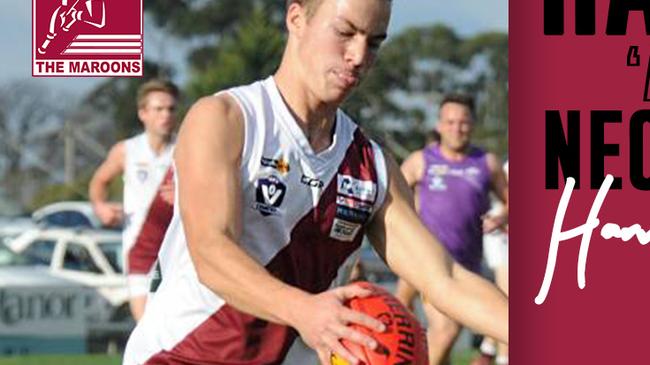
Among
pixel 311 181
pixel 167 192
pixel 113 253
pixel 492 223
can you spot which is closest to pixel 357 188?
pixel 311 181

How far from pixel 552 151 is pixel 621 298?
0.90 meters

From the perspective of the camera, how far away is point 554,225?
868cm

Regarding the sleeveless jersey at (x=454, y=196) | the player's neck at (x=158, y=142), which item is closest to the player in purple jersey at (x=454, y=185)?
the sleeveless jersey at (x=454, y=196)

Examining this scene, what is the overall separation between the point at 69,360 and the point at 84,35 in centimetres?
761

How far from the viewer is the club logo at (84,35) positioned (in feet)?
30.0

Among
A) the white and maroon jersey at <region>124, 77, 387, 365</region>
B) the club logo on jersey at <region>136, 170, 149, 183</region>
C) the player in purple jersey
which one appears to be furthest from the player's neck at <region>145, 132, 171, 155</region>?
the white and maroon jersey at <region>124, 77, 387, 365</region>

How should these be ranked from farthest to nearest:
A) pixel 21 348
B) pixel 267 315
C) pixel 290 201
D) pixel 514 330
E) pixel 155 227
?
pixel 21 348, pixel 155 227, pixel 514 330, pixel 290 201, pixel 267 315

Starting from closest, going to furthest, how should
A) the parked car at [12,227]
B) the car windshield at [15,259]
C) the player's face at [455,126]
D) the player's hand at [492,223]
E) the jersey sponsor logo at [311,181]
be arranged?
the jersey sponsor logo at [311,181]
the player's face at [455,126]
the player's hand at [492,223]
the car windshield at [15,259]
the parked car at [12,227]

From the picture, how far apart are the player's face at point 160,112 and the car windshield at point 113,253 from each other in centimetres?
807

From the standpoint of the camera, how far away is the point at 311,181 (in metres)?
5.73

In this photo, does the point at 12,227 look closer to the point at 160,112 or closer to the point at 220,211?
the point at 160,112

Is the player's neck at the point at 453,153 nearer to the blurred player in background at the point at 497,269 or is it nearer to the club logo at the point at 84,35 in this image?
the blurred player in background at the point at 497,269

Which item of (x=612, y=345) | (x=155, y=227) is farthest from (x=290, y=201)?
(x=155, y=227)

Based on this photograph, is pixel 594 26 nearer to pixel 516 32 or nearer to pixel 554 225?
pixel 516 32
